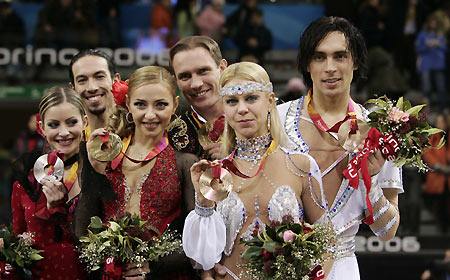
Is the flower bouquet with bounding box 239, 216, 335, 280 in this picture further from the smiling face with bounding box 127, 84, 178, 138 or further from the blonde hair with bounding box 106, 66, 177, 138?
the blonde hair with bounding box 106, 66, 177, 138

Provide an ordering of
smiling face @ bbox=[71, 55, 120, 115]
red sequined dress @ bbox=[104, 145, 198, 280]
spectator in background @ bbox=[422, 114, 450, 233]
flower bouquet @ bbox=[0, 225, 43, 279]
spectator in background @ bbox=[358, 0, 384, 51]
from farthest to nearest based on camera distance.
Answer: spectator in background @ bbox=[358, 0, 384, 51]
spectator in background @ bbox=[422, 114, 450, 233]
smiling face @ bbox=[71, 55, 120, 115]
flower bouquet @ bbox=[0, 225, 43, 279]
red sequined dress @ bbox=[104, 145, 198, 280]

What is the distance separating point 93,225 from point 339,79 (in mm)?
1424

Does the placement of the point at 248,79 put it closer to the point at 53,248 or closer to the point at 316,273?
the point at 316,273

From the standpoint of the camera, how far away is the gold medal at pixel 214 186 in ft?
12.1

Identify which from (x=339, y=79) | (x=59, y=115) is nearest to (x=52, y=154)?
(x=59, y=115)

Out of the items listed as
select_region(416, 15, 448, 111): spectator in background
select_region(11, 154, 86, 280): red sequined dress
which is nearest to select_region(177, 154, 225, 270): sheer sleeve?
select_region(11, 154, 86, 280): red sequined dress

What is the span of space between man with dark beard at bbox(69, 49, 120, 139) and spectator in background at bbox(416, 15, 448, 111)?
21.4 feet

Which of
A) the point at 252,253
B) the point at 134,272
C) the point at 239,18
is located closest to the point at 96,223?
the point at 134,272

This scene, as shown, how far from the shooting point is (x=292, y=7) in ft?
38.5

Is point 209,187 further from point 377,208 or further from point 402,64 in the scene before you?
point 402,64

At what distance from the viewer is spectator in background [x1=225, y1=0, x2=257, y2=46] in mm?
10547

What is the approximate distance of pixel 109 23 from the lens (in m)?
10.8

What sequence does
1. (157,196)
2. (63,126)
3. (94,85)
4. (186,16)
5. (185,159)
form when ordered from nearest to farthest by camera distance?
(157,196) → (185,159) → (63,126) → (94,85) → (186,16)

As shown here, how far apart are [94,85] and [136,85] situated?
93 centimetres
